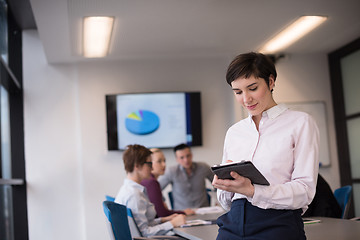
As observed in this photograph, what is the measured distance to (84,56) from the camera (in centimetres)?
635

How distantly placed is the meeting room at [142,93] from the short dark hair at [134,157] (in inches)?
34.7

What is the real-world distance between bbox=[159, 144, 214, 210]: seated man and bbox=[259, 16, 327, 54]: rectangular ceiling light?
73.9 inches

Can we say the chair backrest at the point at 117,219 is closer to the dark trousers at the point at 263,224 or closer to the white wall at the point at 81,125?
the dark trousers at the point at 263,224

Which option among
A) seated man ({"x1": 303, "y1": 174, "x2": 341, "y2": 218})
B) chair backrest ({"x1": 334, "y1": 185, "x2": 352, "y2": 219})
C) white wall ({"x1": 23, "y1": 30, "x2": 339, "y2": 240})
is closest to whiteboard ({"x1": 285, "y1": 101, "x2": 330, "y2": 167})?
white wall ({"x1": 23, "y1": 30, "x2": 339, "y2": 240})

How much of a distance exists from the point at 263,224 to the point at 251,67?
609 millimetres

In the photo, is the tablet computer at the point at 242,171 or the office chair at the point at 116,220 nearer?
the tablet computer at the point at 242,171

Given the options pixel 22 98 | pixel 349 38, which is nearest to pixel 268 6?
pixel 349 38

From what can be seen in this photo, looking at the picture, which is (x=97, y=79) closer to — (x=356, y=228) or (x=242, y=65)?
(x=356, y=228)

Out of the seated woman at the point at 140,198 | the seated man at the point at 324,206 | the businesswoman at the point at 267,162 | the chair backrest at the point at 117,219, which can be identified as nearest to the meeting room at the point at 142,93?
the seated man at the point at 324,206

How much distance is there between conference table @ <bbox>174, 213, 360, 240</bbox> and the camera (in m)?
2.61

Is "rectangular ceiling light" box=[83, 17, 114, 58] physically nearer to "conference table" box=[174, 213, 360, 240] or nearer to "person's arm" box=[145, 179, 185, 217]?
"person's arm" box=[145, 179, 185, 217]

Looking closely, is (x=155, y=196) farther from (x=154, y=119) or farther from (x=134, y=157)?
(x=154, y=119)

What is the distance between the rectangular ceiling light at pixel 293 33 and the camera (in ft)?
Result: 17.2

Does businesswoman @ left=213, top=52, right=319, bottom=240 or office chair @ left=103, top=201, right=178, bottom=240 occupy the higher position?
businesswoman @ left=213, top=52, right=319, bottom=240
